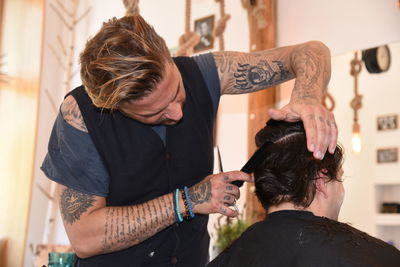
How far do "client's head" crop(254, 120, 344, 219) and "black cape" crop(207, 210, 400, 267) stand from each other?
0.15ft

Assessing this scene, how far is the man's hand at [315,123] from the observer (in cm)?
125

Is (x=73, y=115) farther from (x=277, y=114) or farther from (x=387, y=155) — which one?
(x=387, y=155)

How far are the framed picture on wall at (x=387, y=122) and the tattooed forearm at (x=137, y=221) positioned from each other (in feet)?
4.08

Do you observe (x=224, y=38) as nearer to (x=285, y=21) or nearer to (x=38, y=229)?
(x=285, y=21)

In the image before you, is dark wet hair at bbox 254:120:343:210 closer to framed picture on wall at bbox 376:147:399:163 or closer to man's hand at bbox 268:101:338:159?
man's hand at bbox 268:101:338:159

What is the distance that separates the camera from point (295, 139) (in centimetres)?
161

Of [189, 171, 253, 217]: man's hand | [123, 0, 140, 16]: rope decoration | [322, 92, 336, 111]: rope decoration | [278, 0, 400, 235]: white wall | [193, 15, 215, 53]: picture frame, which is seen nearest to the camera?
[189, 171, 253, 217]: man's hand

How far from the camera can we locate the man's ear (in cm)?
161

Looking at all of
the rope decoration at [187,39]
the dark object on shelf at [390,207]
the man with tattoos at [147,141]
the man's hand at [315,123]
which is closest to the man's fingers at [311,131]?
the man's hand at [315,123]

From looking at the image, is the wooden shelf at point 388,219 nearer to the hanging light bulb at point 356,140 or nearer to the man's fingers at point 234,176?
the hanging light bulb at point 356,140

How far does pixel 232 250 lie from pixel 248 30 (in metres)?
1.85

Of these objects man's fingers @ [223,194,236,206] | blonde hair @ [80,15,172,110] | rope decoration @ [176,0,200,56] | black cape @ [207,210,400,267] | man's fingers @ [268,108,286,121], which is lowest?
black cape @ [207,210,400,267]

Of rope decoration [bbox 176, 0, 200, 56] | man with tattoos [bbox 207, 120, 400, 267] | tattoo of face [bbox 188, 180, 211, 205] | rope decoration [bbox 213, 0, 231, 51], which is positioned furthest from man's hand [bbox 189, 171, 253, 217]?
rope decoration [bbox 176, 0, 200, 56]

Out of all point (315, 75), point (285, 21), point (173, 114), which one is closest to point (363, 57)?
point (285, 21)
